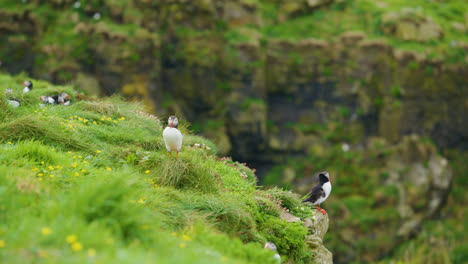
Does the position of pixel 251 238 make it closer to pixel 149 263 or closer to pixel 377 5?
pixel 149 263

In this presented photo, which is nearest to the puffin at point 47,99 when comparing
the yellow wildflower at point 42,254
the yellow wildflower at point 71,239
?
the yellow wildflower at point 71,239

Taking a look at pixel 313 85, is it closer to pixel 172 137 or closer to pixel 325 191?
pixel 325 191

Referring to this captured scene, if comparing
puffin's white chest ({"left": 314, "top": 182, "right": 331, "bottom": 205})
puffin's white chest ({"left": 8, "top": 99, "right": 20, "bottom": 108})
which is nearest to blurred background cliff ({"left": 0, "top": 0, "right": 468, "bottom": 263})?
puffin's white chest ({"left": 8, "top": 99, "right": 20, "bottom": 108})

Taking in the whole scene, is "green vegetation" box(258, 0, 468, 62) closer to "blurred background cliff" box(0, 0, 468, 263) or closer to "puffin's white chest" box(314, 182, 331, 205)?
"blurred background cliff" box(0, 0, 468, 263)

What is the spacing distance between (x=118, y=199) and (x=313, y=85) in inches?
728

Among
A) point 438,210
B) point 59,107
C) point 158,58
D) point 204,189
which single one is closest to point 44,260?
point 204,189

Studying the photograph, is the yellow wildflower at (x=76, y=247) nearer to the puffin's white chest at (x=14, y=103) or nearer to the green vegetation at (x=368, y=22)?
the puffin's white chest at (x=14, y=103)

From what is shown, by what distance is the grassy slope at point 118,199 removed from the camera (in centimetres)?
370

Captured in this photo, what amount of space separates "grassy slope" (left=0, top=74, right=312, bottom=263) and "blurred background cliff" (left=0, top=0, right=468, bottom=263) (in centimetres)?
1090

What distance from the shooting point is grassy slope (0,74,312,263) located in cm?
370

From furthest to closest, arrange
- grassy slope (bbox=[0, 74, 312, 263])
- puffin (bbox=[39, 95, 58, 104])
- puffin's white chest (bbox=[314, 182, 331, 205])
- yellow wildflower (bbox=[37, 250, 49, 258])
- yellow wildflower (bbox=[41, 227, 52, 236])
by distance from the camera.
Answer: puffin (bbox=[39, 95, 58, 104])
puffin's white chest (bbox=[314, 182, 331, 205])
grassy slope (bbox=[0, 74, 312, 263])
yellow wildflower (bbox=[41, 227, 52, 236])
yellow wildflower (bbox=[37, 250, 49, 258])

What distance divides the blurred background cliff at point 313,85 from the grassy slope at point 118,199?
10.9 metres

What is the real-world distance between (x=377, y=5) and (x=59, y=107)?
18131mm

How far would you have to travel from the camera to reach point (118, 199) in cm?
432
